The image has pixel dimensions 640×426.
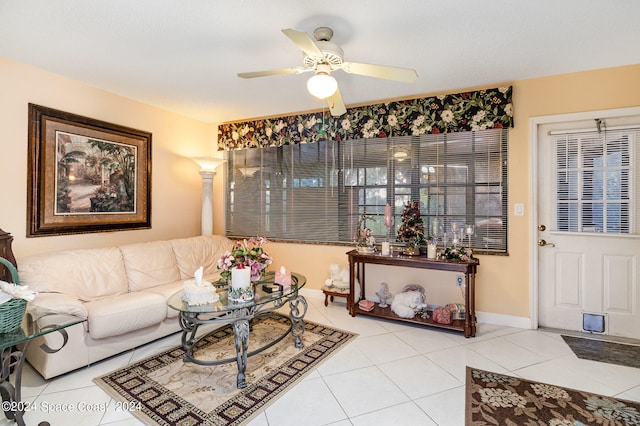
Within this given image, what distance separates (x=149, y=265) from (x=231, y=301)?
1498 millimetres

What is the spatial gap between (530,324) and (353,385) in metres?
2.13

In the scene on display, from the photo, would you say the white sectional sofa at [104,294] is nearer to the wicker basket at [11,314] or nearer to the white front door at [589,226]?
the wicker basket at [11,314]

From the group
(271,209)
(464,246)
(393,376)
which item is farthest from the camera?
(271,209)

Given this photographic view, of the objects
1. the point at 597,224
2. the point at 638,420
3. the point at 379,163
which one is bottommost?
the point at 638,420

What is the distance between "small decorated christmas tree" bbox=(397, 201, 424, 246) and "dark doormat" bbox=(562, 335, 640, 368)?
1.59 meters

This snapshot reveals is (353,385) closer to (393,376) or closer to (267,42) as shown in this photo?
(393,376)

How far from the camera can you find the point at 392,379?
7.50 ft

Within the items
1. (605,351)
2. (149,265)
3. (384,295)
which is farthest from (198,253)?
(605,351)

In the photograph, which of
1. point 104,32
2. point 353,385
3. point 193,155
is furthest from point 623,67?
point 193,155

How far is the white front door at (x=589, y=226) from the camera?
9.57 feet

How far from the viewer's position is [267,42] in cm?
245

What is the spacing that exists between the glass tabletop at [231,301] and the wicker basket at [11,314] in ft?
2.74

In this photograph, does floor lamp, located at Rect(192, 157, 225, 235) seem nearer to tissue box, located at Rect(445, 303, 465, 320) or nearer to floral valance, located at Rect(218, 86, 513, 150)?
floral valance, located at Rect(218, 86, 513, 150)

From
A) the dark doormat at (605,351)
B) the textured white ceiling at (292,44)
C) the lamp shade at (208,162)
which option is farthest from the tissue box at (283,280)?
the dark doormat at (605,351)
